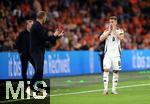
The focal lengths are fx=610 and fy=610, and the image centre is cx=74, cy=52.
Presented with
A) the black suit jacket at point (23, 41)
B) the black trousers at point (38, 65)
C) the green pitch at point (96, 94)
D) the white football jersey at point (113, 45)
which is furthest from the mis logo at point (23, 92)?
the black suit jacket at point (23, 41)

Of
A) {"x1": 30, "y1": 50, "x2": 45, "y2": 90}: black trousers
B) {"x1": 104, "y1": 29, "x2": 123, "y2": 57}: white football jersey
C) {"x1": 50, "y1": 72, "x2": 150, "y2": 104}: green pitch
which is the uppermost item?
{"x1": 104, "y1": 29, "x2": 123, "y2": 57}: white football jersey

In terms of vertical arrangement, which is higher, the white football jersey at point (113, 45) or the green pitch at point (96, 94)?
the white football jersey at point (113, 45)

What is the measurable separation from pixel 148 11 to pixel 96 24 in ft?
23.1

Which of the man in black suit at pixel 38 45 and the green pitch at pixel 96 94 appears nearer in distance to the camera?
Answer: the green pitch at pixel 96 94

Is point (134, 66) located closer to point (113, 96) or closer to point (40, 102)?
point (113, 96)

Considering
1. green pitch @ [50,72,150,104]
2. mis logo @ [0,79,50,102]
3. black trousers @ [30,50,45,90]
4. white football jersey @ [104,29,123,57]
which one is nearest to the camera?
green pitch @ [50,72,150,104]

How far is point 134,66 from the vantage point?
3484 cm

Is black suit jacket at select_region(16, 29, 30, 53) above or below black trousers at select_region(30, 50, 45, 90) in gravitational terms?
above

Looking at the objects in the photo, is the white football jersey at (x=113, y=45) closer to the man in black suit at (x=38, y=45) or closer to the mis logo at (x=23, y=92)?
the man in black suit at (x=38, y=45)

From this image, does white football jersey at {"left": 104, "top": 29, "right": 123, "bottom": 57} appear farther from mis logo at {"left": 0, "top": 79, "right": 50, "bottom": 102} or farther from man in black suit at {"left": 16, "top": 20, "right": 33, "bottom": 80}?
man in black suit at {"left": 16, "top": 20, "right": 33, "bottom": 80}

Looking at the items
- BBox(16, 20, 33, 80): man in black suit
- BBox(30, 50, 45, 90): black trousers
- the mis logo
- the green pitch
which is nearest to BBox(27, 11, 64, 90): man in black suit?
BBox(30, 50, 45, 90): black trousers

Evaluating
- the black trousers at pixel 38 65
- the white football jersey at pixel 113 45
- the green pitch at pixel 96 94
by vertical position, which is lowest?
the green pitch at pixel 96 94

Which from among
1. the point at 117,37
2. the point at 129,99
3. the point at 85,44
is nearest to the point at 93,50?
the point at 85,44

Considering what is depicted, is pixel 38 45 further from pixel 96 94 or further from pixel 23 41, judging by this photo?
pixel 23 41
